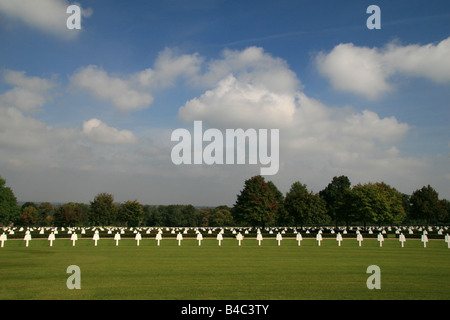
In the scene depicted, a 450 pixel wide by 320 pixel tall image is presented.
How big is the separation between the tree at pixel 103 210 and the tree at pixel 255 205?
3087 cm

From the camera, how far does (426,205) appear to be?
3610 inches

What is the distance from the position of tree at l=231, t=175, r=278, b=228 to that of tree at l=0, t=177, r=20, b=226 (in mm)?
46304

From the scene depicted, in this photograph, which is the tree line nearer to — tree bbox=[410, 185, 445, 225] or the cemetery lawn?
tree bbox=[410, 185, 445, 225]

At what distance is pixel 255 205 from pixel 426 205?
200 ft

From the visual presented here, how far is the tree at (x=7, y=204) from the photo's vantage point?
67812 mm

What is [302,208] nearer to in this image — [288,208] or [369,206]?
[288,208]

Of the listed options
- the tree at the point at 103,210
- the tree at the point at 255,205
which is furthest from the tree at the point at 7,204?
the tree at the point at 255,205

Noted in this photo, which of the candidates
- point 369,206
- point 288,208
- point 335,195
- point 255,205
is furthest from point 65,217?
point 335,195

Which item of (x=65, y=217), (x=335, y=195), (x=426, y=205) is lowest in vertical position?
(x=65, y=217)

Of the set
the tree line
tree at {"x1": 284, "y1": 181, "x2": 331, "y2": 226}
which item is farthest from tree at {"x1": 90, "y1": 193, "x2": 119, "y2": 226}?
tree at {"x1": 284, "y1": 181, "x2": 331, "y2": 226}

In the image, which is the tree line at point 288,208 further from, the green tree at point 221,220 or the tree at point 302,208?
the green tree at point 221,220

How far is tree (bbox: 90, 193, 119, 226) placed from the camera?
241ft

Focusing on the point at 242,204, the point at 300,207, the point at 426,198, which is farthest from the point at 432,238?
the point at 426,198

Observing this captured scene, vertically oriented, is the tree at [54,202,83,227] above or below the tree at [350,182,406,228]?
below
